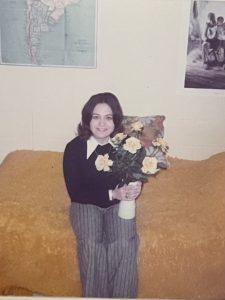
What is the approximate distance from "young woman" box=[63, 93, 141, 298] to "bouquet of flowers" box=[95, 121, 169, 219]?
38 millimetres

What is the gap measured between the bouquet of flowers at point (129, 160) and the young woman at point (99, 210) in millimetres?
38

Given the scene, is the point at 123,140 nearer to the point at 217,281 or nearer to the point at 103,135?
the point at 103,135

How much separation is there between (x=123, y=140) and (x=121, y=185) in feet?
0.39

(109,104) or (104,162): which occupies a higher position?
(109,104)

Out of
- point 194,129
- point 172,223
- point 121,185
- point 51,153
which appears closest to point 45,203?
point 51,153

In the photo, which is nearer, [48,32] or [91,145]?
[48,32]

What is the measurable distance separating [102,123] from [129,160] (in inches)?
5.4

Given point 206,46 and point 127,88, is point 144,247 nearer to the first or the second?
point 127,88

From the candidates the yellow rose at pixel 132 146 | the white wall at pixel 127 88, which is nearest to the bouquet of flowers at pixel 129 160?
the yellow rose at pixel 132 146

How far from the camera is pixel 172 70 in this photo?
0.99m

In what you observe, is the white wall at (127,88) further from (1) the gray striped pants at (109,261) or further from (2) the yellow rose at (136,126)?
(1) the gray striped pants at (109,261)

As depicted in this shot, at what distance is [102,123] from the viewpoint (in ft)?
3.24

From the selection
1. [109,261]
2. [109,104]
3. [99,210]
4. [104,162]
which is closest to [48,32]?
[109,104]

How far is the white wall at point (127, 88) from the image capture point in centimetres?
93
